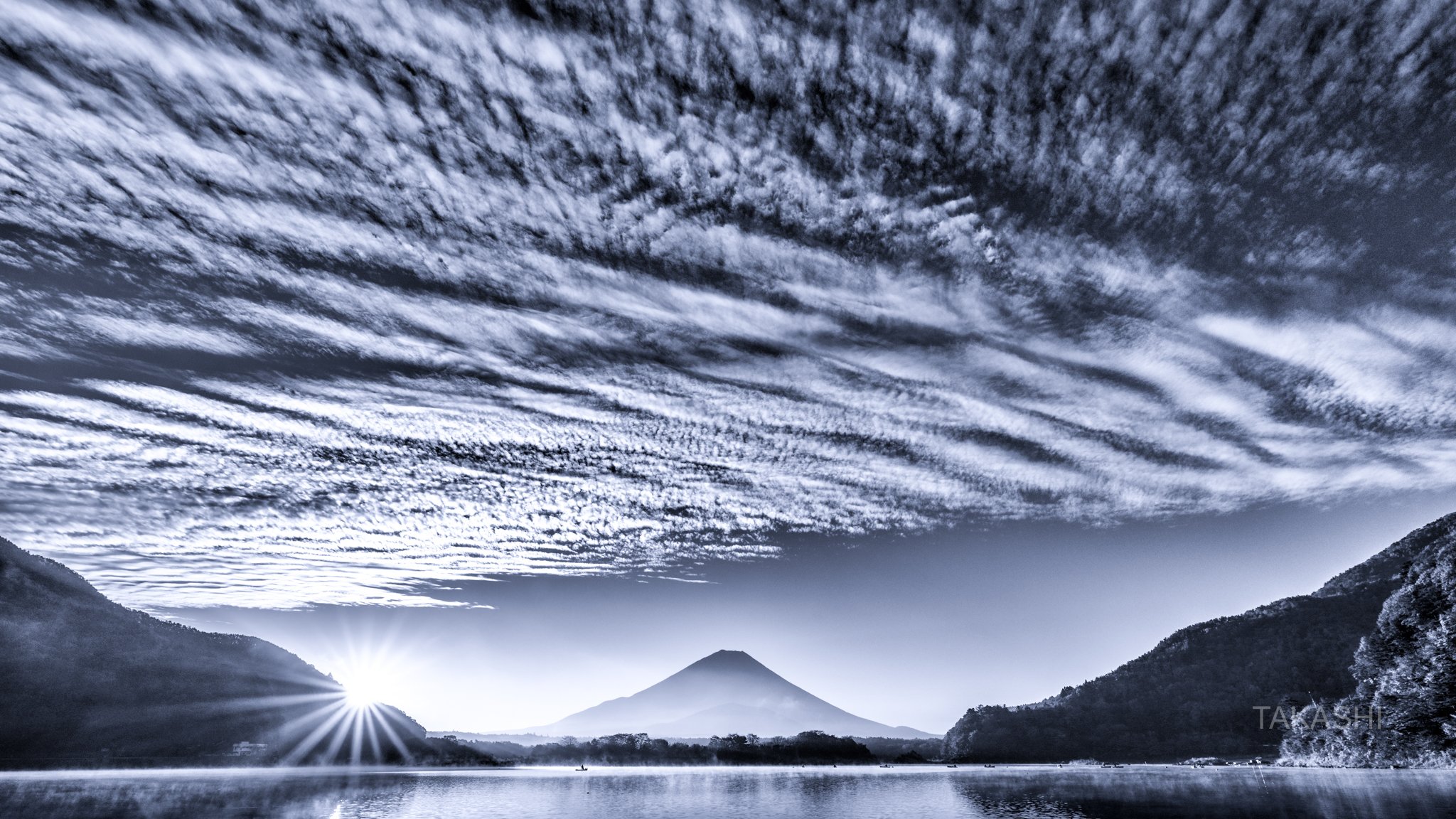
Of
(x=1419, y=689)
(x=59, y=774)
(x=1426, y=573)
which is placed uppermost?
(x=1426, y=573)

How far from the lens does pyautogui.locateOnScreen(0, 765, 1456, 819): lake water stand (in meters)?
84.2

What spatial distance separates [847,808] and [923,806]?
11843 mm

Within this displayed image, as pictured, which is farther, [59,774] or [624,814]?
[59,774]

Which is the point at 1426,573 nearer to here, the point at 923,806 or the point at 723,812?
the point at 923,806

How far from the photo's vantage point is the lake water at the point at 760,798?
8425 centimetres

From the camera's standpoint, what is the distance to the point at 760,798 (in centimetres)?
12938

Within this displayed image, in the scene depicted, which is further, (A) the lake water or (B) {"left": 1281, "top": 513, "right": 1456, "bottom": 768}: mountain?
(B) {"left": 1281, "top": 513, "right": 1456, "bottom": 768}: mountain

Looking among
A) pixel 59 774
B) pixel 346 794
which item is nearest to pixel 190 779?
pixel 59 774

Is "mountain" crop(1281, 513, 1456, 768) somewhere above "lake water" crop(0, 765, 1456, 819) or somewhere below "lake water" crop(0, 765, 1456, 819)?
above

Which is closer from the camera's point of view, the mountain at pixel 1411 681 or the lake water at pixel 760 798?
the lake water at pixel 760 798

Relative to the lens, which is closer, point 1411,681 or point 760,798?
point 1411,681

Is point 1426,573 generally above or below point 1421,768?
above

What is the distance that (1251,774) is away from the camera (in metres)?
172

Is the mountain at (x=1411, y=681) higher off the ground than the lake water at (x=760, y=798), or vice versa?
the mountain at (x=1411, y=681)
